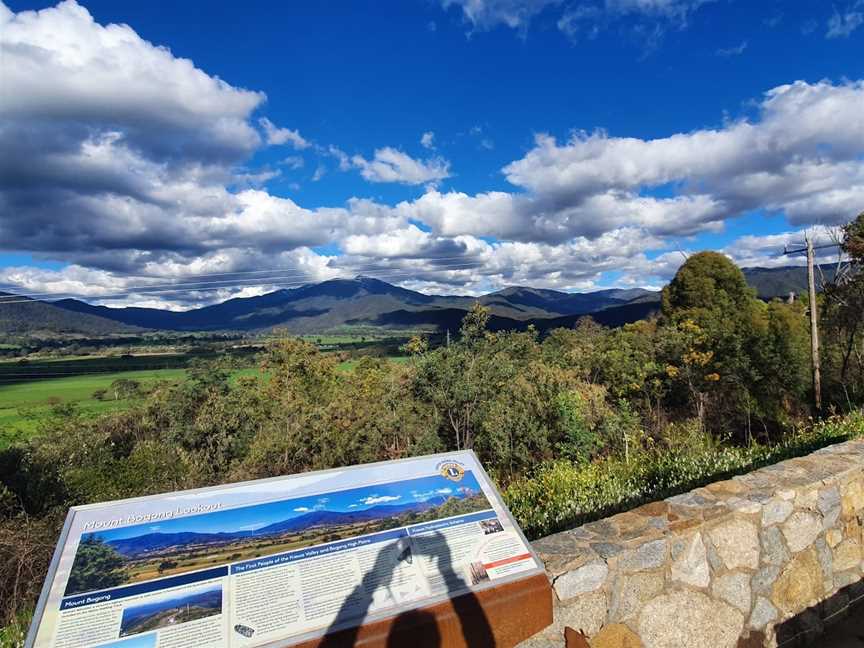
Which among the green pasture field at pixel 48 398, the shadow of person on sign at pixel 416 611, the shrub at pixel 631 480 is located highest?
the shadow of person on sign at pixel 416 611

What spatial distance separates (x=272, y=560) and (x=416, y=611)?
624 millimetres

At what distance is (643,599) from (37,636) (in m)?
2.67

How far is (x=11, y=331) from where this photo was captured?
68188 millimetres

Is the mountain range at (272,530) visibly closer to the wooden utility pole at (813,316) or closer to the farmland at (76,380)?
the wooden utility pole at (813,316)

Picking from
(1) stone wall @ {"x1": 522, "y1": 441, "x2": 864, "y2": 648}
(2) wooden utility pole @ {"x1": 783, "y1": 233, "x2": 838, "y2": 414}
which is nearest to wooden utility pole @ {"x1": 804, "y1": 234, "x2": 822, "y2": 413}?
(2) wooden utility pole @ {"x1": 783, "y1": 233, "x2": 838, "y2": 414}

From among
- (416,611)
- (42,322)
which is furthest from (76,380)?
(42,322)

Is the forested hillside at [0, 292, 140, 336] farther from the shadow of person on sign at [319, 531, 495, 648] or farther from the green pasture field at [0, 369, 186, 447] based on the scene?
Result: the shadow of person on sign at [319, 531, 495, 648]

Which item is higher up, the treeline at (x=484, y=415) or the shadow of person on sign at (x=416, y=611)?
the shadow of person on sign at (x=416, y=611)

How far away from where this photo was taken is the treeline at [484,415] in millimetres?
9977

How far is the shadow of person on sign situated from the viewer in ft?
5.75

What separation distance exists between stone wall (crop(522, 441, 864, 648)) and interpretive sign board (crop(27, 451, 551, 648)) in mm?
478

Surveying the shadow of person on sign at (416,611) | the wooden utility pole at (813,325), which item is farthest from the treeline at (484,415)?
the shadow of person on sign at (416,611)

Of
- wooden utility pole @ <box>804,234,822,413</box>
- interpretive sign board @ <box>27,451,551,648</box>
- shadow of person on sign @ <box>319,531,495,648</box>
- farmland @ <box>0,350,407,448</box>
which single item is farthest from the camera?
farmland @ <box>0,350,407,448</box>

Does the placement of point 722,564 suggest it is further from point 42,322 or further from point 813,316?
point 42,322
